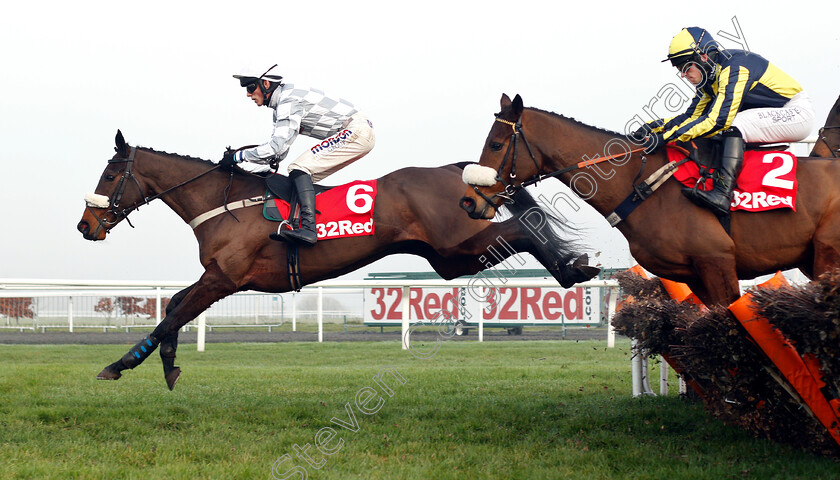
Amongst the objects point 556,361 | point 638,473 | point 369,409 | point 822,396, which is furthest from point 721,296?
A: point 556,361

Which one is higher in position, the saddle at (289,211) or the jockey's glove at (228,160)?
the jockey's glove at (228,160)

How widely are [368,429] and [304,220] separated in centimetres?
156

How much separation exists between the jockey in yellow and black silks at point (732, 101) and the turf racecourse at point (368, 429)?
1494mm

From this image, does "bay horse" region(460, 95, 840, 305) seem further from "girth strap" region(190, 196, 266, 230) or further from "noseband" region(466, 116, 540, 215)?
"girth strap" region(190, 196, 266, 230)

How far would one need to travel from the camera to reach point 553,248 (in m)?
5.36

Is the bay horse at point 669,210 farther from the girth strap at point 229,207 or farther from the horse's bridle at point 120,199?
the horse's bridle at point 120,199

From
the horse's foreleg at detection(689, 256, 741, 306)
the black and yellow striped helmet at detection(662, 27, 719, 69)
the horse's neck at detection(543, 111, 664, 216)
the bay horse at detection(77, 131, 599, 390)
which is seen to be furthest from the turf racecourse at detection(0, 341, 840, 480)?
the black and yellow striped helmet at detection(662, 27, 719, 69)

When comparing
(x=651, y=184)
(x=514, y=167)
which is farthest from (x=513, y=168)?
(x=651, y=184)

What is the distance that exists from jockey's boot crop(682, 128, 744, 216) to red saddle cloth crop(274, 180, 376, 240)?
7.31 ft

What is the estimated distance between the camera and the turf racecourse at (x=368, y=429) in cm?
367

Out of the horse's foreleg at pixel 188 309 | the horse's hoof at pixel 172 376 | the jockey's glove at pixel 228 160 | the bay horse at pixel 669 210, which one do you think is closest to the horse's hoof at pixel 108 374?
the horse's foreleg at pixel 188 309

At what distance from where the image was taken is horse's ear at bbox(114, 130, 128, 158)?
582cm

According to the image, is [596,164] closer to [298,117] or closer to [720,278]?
[720,278]

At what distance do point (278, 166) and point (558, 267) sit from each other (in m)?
2.32
